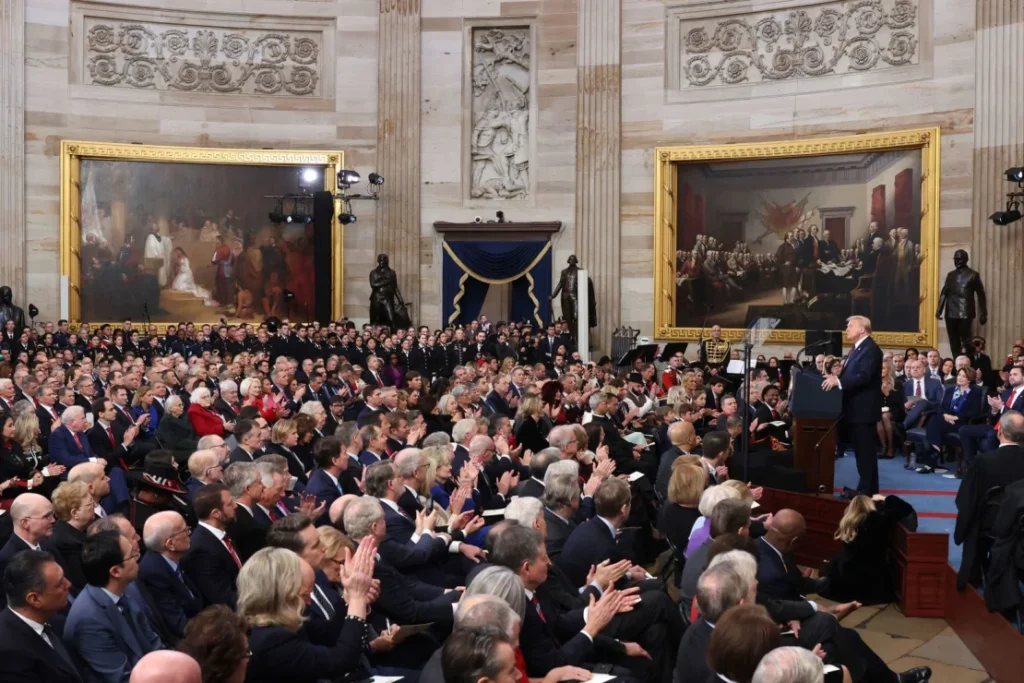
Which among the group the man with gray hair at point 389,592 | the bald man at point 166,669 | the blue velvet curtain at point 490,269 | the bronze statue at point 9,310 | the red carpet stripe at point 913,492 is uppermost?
the blue velvet curtain at point 490,269

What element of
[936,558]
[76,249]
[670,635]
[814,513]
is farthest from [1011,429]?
[76,249]

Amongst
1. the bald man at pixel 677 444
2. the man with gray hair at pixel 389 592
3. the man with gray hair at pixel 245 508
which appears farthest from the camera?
the bald man at pixel 677 444

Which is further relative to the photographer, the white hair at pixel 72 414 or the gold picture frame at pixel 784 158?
the gold picture frame at pixel 784 158

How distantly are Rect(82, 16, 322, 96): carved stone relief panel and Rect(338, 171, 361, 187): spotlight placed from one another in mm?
2841

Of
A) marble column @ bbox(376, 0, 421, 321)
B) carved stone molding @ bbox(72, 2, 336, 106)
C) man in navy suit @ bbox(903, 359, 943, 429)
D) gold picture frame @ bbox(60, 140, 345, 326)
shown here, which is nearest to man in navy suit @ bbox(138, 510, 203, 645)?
man in navy suit @ bbox(903, 359, 943, 429)

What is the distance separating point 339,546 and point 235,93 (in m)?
21.9

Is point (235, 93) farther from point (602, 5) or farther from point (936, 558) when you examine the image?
point (936, 558)

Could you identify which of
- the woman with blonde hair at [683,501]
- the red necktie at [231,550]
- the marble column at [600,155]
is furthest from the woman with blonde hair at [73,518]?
the marble column at [600,155]

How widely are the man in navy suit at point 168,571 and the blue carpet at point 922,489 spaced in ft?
22.1

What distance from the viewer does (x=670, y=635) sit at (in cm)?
609

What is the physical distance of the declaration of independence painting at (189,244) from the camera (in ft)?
79.5

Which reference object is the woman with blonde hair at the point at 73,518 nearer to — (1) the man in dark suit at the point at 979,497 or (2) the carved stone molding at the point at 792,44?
(1) the man in dark suit at the point at 979,497

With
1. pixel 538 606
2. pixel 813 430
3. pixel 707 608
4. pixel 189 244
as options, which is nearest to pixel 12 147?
pixel 189 244

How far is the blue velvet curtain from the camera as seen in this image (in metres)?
25.2
